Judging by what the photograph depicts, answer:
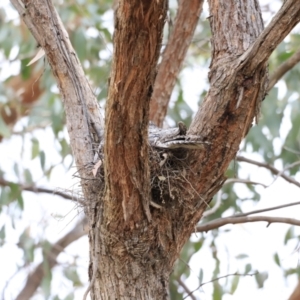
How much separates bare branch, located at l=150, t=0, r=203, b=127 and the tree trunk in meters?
0.81

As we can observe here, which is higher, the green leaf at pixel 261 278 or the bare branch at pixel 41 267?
the bare branch at pixel 41 267

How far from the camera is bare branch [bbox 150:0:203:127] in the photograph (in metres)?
2.41

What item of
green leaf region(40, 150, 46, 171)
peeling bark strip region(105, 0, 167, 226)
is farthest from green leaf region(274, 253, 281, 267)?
peeling bark strip region(105, 0, 167, 226)

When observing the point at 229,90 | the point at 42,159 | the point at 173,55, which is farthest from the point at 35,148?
the point at 229,90

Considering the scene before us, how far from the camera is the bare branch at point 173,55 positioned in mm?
2412

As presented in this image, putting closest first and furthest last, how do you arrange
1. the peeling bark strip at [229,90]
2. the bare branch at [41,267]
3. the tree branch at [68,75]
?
the peeling bark strip at [229,90] → the tree branch at [68,75] → the bare branch at [41,267]

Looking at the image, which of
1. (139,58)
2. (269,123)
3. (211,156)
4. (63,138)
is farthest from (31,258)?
(139,58)

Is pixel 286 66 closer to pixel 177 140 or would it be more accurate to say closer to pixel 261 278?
pixel 177 140

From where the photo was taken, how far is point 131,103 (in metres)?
1.20

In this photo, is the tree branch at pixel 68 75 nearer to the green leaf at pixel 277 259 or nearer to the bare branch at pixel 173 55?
the bare branch at pixel 173 55

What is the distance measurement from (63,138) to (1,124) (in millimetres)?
530

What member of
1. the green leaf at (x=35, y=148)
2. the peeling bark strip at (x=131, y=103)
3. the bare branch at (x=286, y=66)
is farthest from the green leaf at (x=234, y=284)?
the peeling bark strip at (x=131, y=103)

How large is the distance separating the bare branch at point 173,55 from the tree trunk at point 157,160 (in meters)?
0.81

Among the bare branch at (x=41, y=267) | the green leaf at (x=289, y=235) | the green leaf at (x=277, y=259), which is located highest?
the bare branch at (x=41, y=267)
